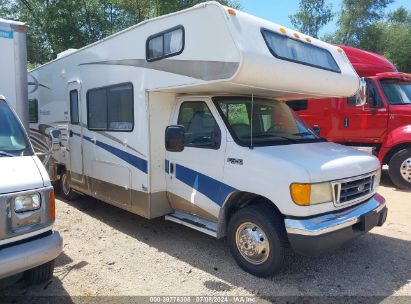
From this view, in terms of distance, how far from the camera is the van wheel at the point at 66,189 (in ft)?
25.4

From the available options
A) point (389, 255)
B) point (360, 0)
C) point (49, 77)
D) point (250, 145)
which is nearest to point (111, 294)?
point (250, 145)

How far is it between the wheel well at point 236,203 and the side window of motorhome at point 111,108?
191 centimetres

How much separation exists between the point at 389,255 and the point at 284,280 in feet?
5.37

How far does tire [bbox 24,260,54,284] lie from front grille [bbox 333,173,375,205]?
10.2ft

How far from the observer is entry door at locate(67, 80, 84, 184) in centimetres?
700

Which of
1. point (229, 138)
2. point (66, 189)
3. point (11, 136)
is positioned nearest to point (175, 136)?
point (229, 138)

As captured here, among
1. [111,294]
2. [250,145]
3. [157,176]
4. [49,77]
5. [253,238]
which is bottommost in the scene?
[111,294]

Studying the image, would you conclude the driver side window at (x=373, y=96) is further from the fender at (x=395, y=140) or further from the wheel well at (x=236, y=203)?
the wheel well at (x=236, y=203)

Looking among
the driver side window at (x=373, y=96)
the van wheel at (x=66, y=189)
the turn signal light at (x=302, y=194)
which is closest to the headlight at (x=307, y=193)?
the turn signal light at (x=302, y=194)

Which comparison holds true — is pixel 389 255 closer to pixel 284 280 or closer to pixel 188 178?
pixel 284 280

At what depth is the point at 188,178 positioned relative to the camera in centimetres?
517

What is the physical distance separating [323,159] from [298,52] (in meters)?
1.42

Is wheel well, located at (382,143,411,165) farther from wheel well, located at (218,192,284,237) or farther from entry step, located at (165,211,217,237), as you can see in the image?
entry step, located at (165,211,217,237)

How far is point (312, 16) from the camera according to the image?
97.9 ft
